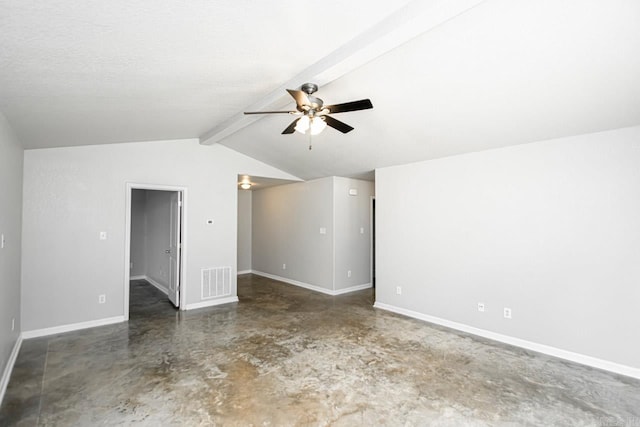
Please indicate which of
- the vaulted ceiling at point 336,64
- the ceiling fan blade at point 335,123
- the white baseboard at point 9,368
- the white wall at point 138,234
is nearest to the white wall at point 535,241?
the vaulted ceiling at point 336,64

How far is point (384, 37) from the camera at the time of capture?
215cm

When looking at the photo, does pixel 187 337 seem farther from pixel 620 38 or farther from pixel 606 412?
pixel 620 38

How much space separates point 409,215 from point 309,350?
2.57 meters

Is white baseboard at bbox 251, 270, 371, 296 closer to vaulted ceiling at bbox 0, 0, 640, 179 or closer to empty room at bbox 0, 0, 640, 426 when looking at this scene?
empty room at bbox 0, 0, 640, 426

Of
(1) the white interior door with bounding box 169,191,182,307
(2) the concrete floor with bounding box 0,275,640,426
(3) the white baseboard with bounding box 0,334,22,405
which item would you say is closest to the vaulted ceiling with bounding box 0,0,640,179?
(1) the white interior door with bounding box 169,191,182,307

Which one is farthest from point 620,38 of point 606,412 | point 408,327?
point 408,327

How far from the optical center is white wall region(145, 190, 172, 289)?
20.5ft

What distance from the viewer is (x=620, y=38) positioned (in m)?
2.12

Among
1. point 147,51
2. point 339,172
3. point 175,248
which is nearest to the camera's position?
point 147,51

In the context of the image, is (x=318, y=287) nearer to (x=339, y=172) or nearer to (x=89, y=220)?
(x=339, y=172)

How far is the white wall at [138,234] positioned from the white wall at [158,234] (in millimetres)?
208

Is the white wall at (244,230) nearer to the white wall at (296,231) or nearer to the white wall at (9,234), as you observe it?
the white wall at (296,231)

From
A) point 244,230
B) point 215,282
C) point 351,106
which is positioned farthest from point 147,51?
point 244,230

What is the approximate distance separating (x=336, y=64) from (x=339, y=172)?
351 cm
